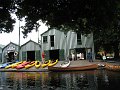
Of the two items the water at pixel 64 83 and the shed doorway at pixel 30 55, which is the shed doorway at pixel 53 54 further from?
the water at pixel 64 83

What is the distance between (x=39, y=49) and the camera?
5669 cm

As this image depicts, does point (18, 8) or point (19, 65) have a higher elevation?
point (18, 8)

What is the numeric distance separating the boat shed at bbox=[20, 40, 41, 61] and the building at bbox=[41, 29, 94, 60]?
5.17ft

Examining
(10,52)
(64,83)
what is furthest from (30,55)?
(64,83)

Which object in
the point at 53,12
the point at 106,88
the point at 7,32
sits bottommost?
the point at 106,88

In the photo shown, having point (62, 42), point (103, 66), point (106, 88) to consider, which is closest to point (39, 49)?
point (62, 42)

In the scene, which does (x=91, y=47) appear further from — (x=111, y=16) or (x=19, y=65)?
(x=111, y=16)

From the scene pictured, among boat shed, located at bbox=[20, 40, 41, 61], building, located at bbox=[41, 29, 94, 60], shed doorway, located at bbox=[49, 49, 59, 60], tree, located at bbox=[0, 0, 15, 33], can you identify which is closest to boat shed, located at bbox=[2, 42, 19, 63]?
boat shed, located at bbox=[20, 40, 41, 61]

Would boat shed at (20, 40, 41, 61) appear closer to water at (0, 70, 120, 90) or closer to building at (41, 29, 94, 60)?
building at (41, 29, 94, 60)

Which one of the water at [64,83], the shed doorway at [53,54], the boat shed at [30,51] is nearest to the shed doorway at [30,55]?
the boat shed at [30,51]

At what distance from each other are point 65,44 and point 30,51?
9.06 m

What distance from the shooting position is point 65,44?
5362 cm

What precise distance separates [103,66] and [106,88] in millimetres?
21854

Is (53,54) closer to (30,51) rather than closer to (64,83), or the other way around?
(30,51)
